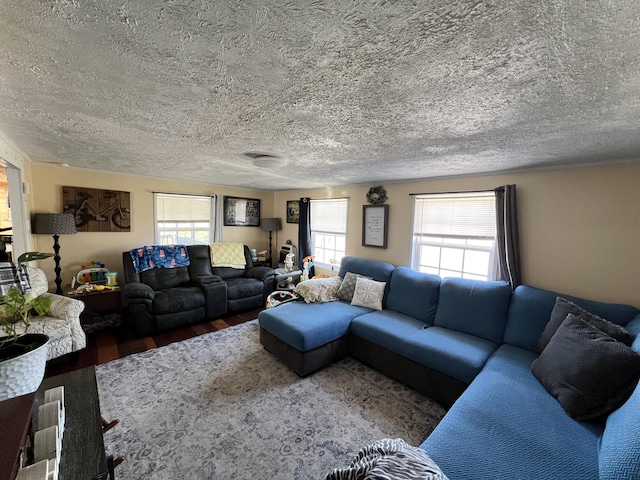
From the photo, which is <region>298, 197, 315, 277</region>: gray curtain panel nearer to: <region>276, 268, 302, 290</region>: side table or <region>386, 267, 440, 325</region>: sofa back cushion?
<region>276, 268, 302, 290</region>: side table

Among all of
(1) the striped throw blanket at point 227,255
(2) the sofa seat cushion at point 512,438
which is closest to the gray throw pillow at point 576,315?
(2) the sofa seat cushion at point 512,438

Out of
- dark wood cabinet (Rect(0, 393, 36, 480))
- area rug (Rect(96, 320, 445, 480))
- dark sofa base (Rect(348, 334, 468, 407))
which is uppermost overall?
dark wood cabinet (Rect(0, 393, 36, 480))

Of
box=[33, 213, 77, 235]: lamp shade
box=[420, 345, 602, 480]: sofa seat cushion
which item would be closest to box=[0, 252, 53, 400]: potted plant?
box=[420, 345, 602, 480]: sofa seat cushion

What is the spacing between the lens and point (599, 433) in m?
1.34

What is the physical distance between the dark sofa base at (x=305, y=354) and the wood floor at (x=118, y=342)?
44.6 inches

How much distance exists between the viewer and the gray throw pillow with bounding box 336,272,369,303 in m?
3.35

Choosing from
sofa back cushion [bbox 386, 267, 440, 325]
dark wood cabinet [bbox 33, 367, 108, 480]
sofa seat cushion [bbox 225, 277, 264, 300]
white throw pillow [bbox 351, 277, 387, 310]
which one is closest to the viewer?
dark wood cabinet [bbox 33, 367, 108, 480]

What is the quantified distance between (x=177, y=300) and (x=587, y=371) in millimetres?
4053

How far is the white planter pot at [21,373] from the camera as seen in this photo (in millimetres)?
1086

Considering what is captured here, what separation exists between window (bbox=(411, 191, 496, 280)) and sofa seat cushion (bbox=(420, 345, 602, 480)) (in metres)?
1.52

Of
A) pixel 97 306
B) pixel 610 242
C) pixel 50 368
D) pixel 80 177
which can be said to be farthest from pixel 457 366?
pixel 80 177

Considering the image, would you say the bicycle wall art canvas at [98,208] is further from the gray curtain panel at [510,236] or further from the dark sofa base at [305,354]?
the gray curtain panel at [510,236]

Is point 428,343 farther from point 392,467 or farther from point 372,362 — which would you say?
point 392,467

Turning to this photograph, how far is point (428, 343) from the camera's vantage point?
226 centimetres
